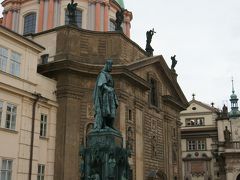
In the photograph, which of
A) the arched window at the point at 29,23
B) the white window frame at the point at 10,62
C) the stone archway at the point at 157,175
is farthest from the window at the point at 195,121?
the white window frame at the point at 10,62

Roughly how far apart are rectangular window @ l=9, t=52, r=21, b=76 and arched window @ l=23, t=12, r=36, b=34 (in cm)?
1456

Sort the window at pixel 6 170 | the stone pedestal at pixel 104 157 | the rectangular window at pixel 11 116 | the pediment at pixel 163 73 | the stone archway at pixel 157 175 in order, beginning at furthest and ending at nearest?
the pediment at pixel 163 73 → the stone archway at pixel 157 175 → the rectangular window at pixel 11 116 → the window at pixel 6 170 → the stone pedestal at pixel 104 157

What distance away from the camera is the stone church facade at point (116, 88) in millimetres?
29500

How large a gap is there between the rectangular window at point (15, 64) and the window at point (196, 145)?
129ft

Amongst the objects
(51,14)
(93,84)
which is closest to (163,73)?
(93,84)

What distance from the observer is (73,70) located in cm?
3041

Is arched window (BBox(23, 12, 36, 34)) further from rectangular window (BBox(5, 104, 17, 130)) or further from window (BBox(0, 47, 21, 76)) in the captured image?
rectangular window (BBox(5, 104, 17, 130))

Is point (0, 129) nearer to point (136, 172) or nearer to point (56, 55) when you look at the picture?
point (56, 55)

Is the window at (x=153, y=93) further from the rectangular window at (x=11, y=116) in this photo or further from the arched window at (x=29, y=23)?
the rectangular window at (x=11, y=116)

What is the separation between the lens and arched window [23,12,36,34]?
41438 millimetres

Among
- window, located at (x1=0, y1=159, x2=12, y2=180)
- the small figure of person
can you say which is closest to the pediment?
window, located at (x1=0, y1=159, x2=12, y2=180)

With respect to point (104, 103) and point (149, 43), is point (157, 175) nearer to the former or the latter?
point (149, 43)

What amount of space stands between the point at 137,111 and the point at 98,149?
18.9 meters

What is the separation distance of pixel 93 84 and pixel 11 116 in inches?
290
